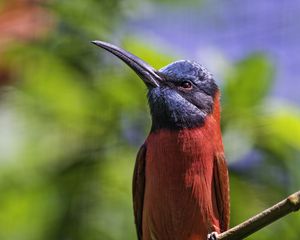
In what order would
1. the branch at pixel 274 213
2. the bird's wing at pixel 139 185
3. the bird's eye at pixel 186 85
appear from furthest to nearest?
the bird's eye at pixel 186 85 → the bird's wing at pixel 139 185 → the branch at pixel 274 213

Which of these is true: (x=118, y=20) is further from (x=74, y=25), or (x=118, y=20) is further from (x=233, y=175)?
(x=233, y=175)

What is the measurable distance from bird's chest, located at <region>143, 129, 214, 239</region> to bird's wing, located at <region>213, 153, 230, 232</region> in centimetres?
2

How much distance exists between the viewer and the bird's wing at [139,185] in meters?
2.55

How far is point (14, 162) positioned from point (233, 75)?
773 millimetres

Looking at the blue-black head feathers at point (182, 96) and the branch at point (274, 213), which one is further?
the blue-black head feathers at point (182, 96)

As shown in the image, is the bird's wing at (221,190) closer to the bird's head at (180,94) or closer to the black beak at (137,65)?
the bird's head at (180,94)

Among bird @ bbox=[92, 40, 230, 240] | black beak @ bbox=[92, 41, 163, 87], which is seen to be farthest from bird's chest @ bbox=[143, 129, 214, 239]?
black beak @ bbox=[92, 41, 163, 87]

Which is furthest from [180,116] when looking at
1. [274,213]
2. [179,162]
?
[274,213]

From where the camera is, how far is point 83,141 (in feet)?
8.78

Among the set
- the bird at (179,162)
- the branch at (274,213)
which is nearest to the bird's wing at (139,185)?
the bird at (179,162)

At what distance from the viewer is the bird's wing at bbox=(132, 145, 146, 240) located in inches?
101

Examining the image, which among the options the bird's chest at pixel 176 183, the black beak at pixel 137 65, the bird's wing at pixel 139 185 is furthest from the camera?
the bird's wing at pixel 139 185

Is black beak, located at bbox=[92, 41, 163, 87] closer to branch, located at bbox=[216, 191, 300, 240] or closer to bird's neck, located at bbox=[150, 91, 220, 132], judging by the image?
bird's neck, located at bbox=[150, 91, 220, 132]

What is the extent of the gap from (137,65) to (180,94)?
279mm
